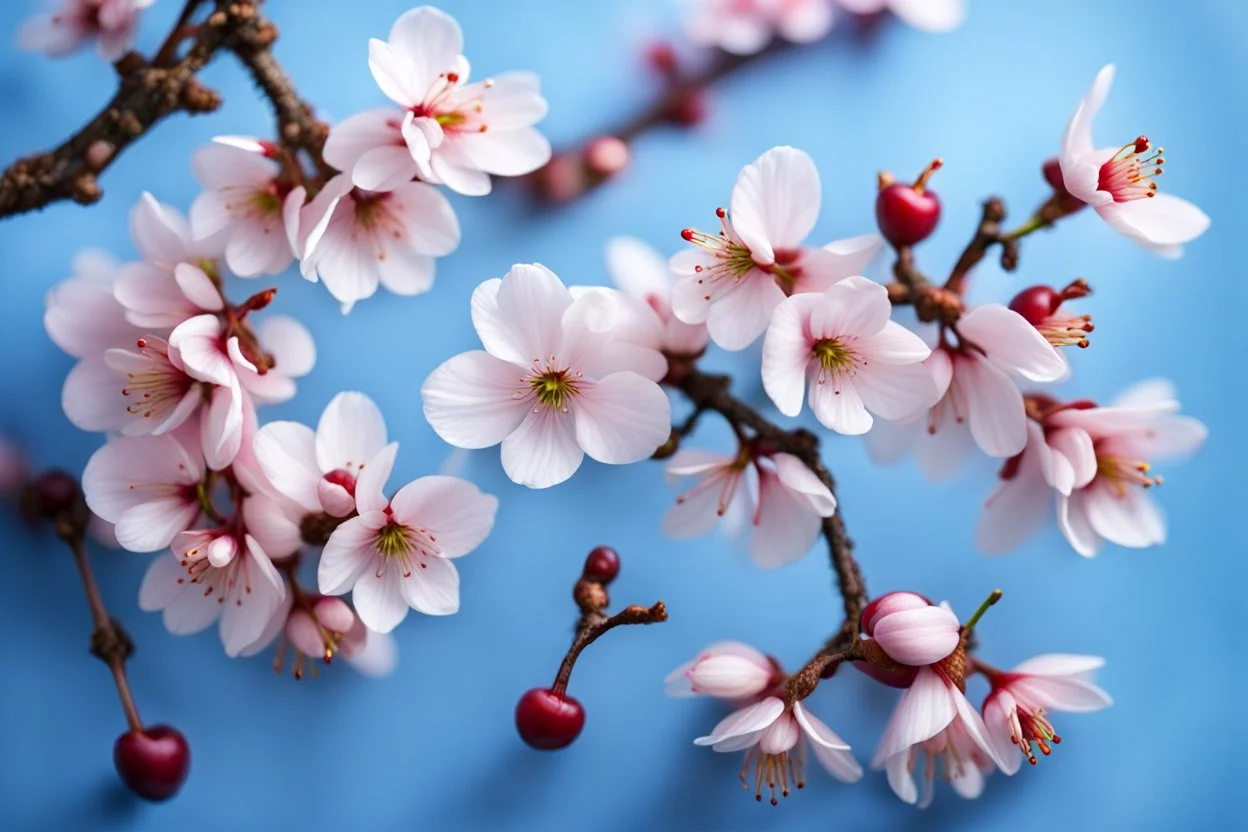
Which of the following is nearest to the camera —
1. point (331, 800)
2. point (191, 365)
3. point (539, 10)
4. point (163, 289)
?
point (191, 365)

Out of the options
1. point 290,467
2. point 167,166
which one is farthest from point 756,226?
point 167,166

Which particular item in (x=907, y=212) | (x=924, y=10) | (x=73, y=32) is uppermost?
(x=73, y=32)

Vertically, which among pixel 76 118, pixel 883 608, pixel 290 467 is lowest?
pixel 883 608

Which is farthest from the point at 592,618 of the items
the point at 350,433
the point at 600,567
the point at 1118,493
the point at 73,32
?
the point at 73,32

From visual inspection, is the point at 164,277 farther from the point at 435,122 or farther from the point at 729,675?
the point at 729,675

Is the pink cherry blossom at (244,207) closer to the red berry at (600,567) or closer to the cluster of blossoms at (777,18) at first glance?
the red berry at (600,567)

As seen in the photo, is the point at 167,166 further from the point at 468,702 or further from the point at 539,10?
the point at 468,702
